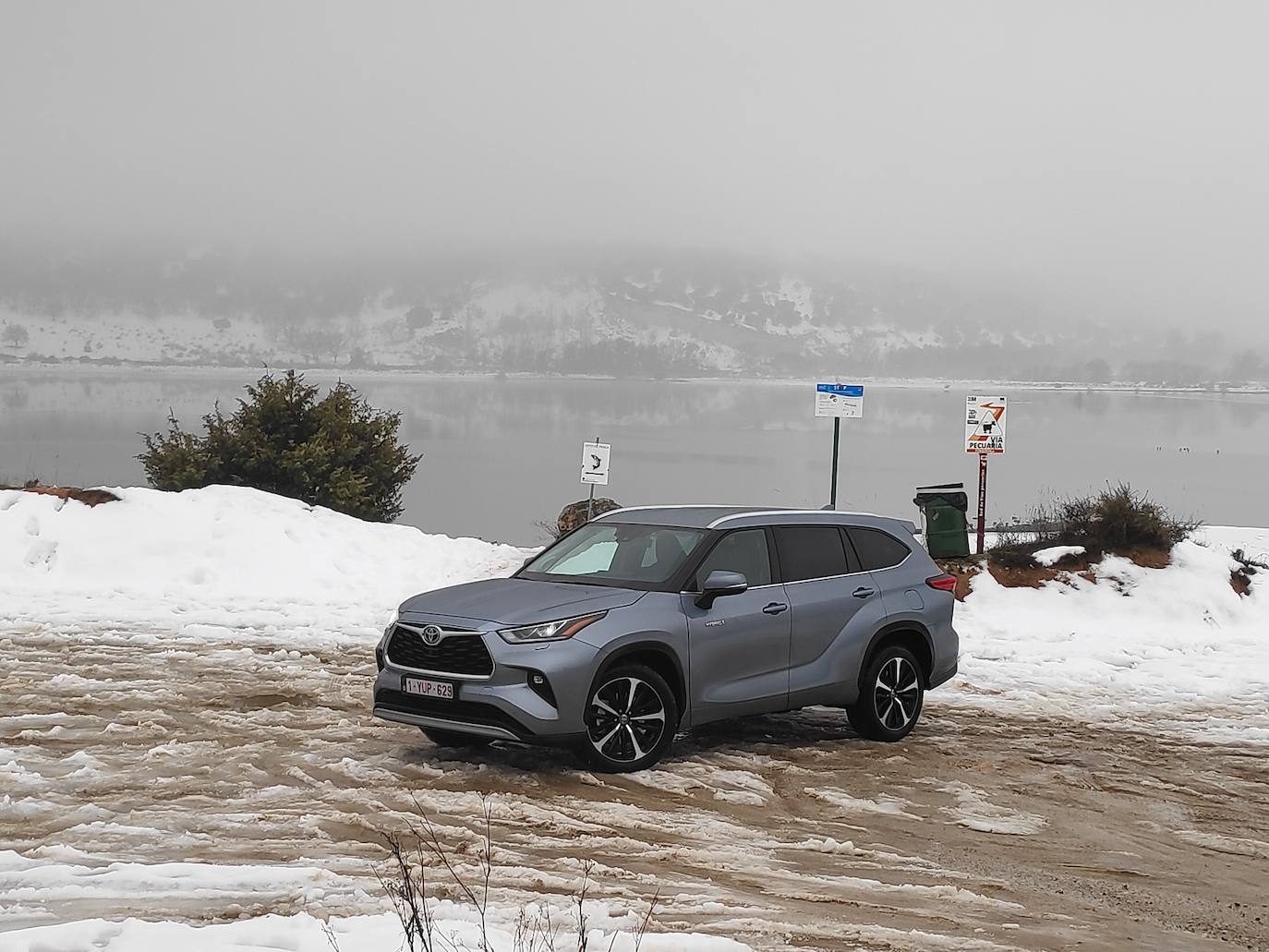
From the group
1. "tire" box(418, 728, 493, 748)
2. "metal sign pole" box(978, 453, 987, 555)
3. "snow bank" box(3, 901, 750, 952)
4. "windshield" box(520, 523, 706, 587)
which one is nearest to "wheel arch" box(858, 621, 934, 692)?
"windshield" box(520, 523, 706, 587)

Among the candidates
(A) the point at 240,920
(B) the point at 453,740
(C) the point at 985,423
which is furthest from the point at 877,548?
(C) the point at 985,423

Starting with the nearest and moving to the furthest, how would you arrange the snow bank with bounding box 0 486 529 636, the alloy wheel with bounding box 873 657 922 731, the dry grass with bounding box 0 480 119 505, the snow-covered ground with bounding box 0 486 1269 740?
the alloy wheel with bounding box 873 657 922 731
the snow-covered ground with bounding box 0 486 1269 740
the snow bank with bounding box 0 486 529 636
the dry grass with bounding box 0 480 119 505

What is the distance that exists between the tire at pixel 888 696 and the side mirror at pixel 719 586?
1.54 meters

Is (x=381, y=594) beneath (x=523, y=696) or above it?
beneath

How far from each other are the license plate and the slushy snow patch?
11.3 meters

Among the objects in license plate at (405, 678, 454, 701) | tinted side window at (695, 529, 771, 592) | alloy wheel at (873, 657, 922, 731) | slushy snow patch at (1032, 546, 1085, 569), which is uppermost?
tinted side window at (695, 529, 771, 592)

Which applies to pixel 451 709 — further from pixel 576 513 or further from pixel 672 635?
pixel 576 513

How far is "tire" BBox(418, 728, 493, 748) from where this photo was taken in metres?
9.29

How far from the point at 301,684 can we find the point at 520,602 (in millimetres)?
3792

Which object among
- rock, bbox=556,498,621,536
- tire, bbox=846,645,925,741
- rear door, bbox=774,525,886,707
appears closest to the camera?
rear door, bbox=774,525,886,707

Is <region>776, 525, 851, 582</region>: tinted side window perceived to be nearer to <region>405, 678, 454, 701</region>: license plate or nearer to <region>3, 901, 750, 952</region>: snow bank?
<region>405, 678, 454, 701</region>: license plate

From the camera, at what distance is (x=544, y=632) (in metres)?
8.41

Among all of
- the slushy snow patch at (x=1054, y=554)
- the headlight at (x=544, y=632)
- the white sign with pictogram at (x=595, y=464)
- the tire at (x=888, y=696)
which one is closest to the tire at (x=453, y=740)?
the headlight at (x=544, y=632)

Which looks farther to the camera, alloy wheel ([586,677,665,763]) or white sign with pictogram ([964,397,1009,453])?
white sign with pictogram ([964,397,1009,453])
